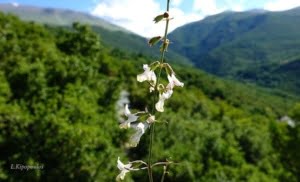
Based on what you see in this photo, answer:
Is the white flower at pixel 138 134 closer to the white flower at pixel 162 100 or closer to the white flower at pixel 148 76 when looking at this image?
the white flower at pixel 162 100

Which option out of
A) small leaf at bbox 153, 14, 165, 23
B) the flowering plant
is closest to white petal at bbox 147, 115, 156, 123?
the flowering plant

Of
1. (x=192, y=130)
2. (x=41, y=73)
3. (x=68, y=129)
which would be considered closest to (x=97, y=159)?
(x=68, y=129)

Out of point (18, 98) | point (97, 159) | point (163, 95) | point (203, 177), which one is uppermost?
point (163, 95)

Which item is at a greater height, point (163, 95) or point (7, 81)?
point (163, 95)

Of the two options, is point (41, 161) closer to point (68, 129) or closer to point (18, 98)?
point (68, 129)

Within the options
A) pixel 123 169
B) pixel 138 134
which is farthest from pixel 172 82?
pixel 123 169

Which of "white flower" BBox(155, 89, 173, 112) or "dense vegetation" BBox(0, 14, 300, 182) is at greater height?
"white flower" BBox(155, 89, 173, 112)

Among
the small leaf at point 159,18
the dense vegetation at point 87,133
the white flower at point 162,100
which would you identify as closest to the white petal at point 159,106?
the white flower at point 162,100

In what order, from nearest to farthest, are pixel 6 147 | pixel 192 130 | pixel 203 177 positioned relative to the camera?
pixel 6 147 < pixel 203 177 < pixel 192 130

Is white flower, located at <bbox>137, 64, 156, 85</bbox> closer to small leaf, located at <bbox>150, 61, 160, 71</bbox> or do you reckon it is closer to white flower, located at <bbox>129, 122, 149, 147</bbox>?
small leaf, located at <bbox>150, 61, 160, 71</bbox>
